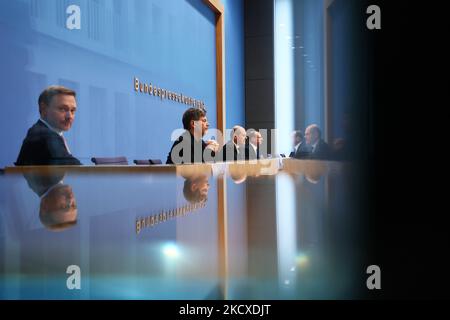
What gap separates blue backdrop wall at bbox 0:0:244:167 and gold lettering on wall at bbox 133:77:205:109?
0.07 meters

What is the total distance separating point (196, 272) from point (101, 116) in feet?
14.7

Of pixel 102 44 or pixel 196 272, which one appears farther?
pixel 102 44

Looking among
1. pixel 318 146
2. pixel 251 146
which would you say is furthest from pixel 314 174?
pixel 251 146

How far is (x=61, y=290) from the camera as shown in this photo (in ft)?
1.33

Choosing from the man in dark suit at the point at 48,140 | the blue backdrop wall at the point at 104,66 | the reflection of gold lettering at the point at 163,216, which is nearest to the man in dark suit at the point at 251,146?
the blue backdrop wall at the point at 104,66

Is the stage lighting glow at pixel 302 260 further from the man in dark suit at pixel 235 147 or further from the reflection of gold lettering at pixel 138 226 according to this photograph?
the man in dark suit at pixel 235 147

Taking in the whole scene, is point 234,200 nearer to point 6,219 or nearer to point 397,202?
point 397,202

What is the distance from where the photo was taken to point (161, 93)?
6336 millimetres

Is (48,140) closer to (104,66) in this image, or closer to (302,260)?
(104,66)

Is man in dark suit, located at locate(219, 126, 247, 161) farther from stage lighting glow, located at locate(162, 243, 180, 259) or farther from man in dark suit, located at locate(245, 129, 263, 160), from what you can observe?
stage lighting glow, located at locate(162, 243, 180, 259)

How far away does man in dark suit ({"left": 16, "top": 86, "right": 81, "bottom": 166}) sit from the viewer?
9.09ft

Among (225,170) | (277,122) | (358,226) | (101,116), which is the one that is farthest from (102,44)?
(277,122)

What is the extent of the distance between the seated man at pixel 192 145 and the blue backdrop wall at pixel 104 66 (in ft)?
3.81

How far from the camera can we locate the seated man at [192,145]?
3.73m
